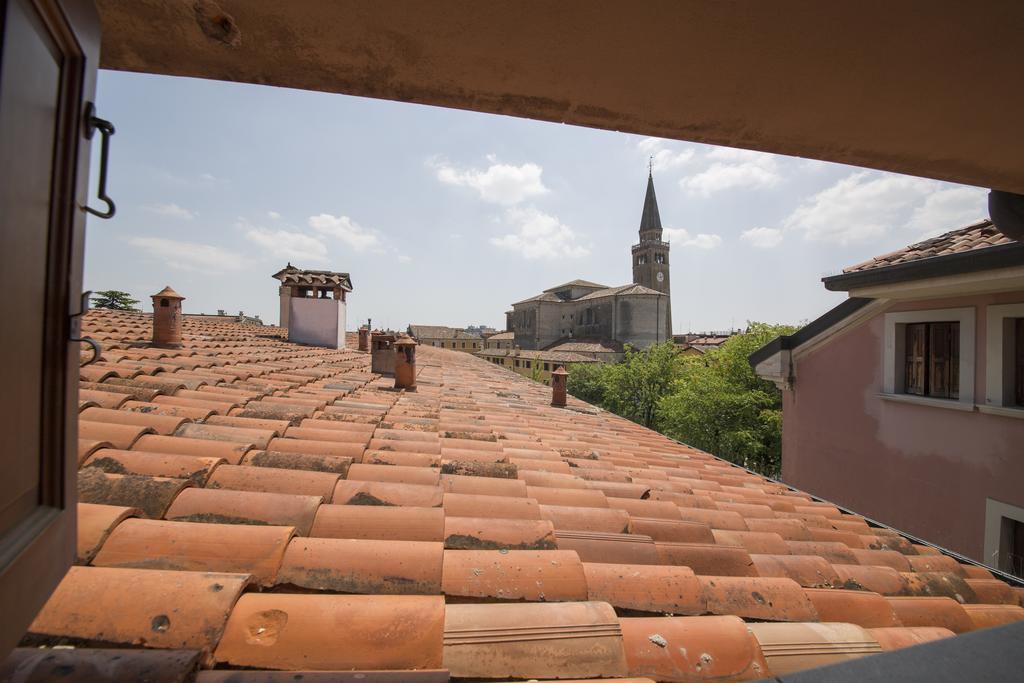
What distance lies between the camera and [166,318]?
191 inches

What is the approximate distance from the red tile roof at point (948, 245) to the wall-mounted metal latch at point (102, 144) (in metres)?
6.39

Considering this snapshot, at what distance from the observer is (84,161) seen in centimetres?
96

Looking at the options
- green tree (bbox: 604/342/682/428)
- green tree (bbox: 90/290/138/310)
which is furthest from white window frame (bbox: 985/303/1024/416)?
green tree (bbox: 90/290/138/310)

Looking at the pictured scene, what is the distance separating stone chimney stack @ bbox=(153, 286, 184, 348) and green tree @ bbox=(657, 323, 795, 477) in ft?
58.6

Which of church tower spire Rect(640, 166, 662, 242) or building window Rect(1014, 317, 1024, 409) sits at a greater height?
church tower spire Rect(640, 166, 662, 242)

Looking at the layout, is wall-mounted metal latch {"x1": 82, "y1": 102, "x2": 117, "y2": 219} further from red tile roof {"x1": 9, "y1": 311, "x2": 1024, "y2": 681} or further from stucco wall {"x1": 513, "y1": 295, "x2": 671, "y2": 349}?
stucco wall {"x1": 513, "y1": 295, "x2": 671, "y2": 349}

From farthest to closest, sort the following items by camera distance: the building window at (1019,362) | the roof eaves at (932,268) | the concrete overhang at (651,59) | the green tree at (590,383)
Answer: the green tree at (590,383) < the building window at (1019,362) < the roof eaves at (932,268) < the concrete overhang at (651,59)

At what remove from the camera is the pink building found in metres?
4.68

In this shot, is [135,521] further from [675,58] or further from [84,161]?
[675,58]

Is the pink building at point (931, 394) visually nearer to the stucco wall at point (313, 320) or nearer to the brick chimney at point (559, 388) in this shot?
the brick chimney at point (559, 388)

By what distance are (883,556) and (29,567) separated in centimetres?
382

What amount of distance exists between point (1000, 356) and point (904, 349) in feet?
4.62

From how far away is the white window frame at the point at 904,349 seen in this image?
16.5 feet

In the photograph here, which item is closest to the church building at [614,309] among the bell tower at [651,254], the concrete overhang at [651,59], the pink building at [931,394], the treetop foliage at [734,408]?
the bell tower at [651,254]
